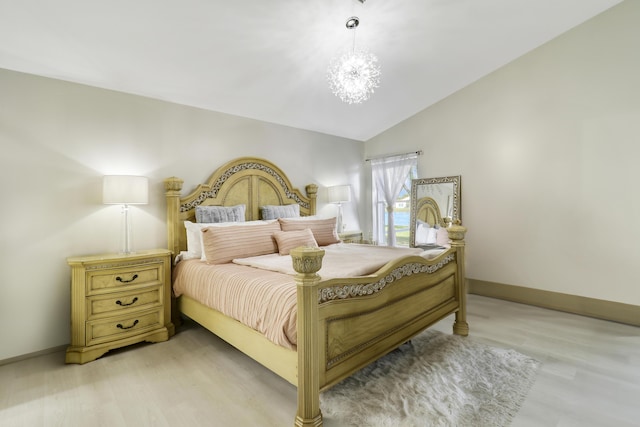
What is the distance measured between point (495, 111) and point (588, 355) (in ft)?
9.22

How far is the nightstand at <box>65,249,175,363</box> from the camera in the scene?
2.37 metres

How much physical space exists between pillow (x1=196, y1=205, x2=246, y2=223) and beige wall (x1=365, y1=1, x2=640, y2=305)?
2.90 meters

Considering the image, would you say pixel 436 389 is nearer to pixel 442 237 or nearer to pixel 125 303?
pixel 125 303

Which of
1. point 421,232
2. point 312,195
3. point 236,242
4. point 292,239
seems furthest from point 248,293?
point 421,232

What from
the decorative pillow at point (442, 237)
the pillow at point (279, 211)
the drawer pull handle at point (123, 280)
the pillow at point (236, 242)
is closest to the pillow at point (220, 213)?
the pillow at point (279, 211)

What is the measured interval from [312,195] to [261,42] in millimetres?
2183

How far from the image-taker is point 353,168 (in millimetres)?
5223

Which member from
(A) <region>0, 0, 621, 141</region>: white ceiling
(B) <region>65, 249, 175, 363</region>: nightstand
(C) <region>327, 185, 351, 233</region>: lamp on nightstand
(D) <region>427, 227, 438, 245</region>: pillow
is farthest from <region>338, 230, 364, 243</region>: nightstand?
(B) <region>65, 249, 175, 363</region>: nightstand

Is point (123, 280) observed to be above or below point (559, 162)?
below

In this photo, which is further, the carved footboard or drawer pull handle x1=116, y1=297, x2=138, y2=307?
drawer pull handle x1=116, y1=297, x2=138, y2=307

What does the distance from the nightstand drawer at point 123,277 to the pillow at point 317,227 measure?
1335mm

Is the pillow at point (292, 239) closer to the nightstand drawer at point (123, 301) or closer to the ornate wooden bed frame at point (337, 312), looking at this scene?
the ornate wooden bed frame at point (337, 312)

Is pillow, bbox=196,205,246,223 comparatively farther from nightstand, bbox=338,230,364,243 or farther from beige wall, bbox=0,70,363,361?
nightstand, bbox=338,230,364,243

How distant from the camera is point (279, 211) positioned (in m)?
3.86
